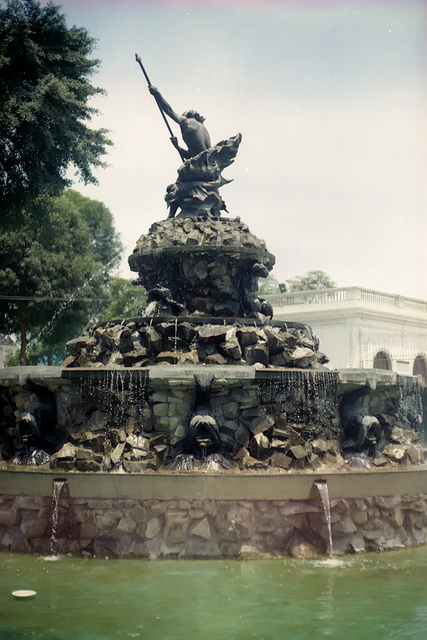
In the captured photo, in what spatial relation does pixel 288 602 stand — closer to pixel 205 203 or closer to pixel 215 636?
pixel 215 636

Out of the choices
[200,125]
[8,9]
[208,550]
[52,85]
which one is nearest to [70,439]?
[208,550]

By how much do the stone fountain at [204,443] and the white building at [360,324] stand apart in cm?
2323

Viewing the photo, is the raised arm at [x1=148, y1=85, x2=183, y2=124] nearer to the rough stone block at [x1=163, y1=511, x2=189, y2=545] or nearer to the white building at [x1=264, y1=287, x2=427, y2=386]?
the rough stone block at [x1=163, y1=511, x2=189, y2=545]

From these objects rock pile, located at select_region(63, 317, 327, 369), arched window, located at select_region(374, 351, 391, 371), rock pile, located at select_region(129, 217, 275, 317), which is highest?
arched window, located at select_region(374, 351, 391, 371)

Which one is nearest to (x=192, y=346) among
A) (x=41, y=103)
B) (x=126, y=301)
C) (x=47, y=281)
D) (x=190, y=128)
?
(x=190, y=128)

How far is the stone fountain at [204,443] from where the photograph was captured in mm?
9117

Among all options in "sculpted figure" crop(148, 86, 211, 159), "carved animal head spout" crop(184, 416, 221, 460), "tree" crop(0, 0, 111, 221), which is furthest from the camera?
"tree" crop(0, 0, 111, 221)

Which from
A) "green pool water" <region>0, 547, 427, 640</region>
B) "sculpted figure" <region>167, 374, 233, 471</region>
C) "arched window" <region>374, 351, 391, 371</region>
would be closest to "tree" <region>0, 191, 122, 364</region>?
"arched window" <region>374, 351, 391, 371</region>

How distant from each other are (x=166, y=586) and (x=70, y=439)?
3316 millimetres

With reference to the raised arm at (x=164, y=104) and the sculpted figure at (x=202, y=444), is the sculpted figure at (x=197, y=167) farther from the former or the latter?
the sculpted figure at (x=202, y=444)

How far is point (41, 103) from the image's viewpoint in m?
22.2

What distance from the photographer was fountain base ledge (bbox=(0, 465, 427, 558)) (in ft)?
29.8

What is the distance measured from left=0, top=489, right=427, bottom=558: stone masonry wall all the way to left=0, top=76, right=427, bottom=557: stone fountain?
2 centimetres

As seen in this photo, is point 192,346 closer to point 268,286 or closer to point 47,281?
point 47,281
